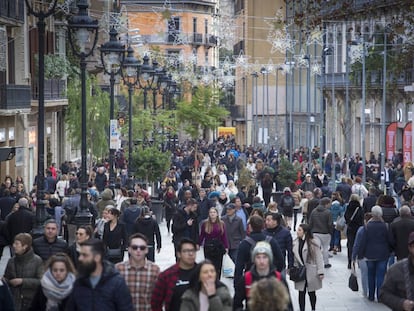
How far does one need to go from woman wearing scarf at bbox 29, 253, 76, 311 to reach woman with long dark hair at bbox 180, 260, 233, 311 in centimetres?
119

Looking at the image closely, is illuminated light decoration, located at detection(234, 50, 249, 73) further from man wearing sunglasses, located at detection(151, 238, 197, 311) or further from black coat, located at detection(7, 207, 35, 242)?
man wearing sunglasses, located at detection(151, 238, 197, 311)

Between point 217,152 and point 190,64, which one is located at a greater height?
point 190,64

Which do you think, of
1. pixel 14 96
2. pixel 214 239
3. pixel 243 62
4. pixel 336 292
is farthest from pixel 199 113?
pixel 214 239

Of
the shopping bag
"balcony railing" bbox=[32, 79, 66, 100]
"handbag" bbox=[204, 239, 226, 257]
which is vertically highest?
"balcony railing" bbox=[32, 79, 66, 100]

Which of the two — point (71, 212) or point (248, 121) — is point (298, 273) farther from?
point (248, 121)

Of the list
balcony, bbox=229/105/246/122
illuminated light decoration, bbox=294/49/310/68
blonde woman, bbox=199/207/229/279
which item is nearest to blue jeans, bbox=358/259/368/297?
blonde woman, bbox=199/207/229/279

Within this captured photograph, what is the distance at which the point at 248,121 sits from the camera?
106 meters

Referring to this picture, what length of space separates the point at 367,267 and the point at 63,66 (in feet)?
109

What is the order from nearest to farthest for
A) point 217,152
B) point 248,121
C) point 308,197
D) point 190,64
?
point 308,197, point 217,152, point 190,64, point 248,121

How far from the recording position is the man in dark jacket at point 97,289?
1082cm

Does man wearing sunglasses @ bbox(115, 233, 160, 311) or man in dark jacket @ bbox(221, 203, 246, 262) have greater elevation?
man wearing sunglasses @ bbox(115, 233, 160, 311)

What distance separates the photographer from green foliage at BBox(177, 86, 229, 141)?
61984mm

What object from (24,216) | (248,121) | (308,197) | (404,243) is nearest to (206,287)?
(404,243)

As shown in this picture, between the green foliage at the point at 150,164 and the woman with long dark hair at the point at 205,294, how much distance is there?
3161 centimetres
